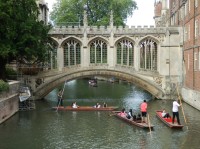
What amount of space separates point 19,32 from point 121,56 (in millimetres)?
10555

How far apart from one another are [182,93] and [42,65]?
1256cm

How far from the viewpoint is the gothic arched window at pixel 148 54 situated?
115 feet

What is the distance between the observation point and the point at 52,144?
18.3 metres

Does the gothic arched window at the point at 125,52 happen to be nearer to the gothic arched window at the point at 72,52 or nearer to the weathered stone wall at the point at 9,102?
the gothic arched window at the point at 72,52

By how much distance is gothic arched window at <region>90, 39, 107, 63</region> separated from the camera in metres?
35.0

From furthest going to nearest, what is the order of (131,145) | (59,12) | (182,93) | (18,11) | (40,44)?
(59,12) < (182,93) < (40,44) < (18,11) < (131,145)

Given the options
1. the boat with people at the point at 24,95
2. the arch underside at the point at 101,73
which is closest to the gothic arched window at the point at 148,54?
the arch underside at the point at 101,73

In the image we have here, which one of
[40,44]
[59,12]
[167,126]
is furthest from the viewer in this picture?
[59,12]

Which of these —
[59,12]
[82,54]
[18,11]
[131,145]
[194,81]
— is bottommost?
[131,145]

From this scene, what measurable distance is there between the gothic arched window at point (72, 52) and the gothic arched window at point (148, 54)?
19.2 feet

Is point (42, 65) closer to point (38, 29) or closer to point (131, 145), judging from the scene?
point (38, 29)

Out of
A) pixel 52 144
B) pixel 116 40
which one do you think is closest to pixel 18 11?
pixel 116 40

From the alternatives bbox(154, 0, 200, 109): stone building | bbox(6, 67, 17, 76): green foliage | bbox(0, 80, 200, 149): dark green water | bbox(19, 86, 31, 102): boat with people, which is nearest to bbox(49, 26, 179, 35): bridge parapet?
bbox(154, 0, 200, 109): stone building

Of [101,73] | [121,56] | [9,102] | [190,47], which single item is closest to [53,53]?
[101,73]
